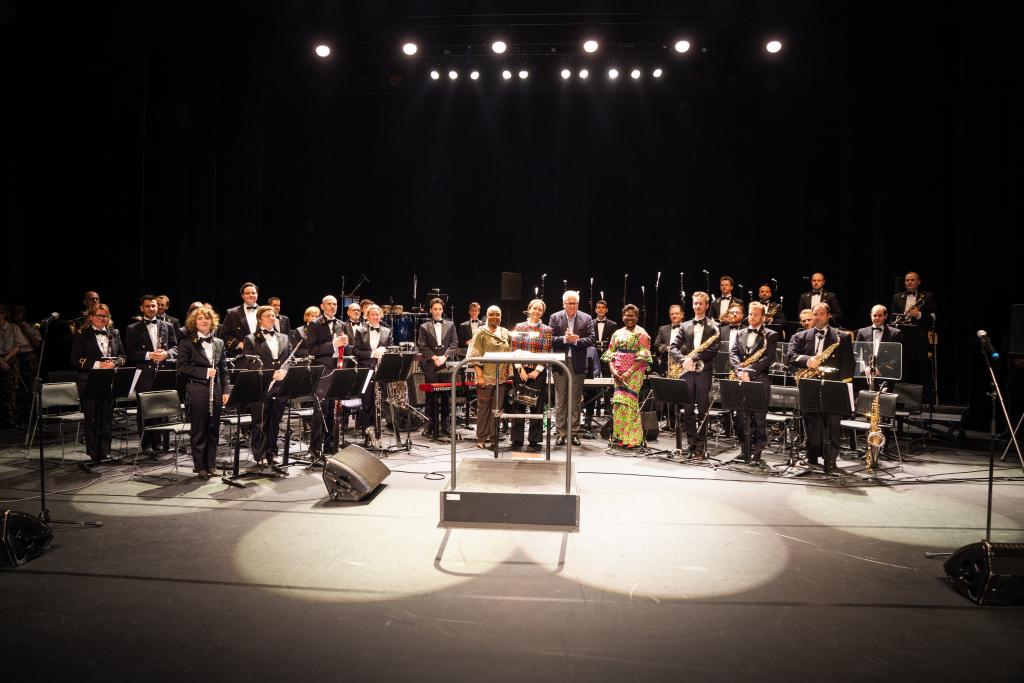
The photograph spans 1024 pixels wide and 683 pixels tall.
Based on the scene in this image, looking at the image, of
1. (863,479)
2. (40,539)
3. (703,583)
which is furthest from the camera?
(863,479)

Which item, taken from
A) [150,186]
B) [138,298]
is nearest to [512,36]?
[150,186]

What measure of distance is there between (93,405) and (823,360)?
338 inches

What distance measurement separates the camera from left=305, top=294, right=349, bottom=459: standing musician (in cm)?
746

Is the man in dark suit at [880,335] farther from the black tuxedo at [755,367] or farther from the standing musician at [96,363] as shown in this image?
the standing musician at [96,363]

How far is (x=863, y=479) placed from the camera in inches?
261

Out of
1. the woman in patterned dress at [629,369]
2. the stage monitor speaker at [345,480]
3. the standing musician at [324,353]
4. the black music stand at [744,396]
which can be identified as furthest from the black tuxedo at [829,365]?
the standing musician at [324,353]

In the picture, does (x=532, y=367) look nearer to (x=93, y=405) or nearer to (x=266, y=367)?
(x=266, y=367)

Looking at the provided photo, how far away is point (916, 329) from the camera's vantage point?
9227 mm

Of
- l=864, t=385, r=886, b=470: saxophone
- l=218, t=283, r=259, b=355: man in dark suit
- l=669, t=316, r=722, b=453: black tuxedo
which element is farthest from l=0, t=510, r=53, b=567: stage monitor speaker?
l=864, t=385, r=886, b=470: saxophone

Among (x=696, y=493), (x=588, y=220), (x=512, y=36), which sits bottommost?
(x=696, y=493)

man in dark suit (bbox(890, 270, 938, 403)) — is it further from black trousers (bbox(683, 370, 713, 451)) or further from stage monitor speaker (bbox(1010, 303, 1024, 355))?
black trousers (bbox(683, 370, 713, 451))

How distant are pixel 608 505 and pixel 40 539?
4.42 metres

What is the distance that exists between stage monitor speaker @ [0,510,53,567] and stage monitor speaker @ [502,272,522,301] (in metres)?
8.55

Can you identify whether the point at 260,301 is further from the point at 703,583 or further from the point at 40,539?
the point at 703,583
